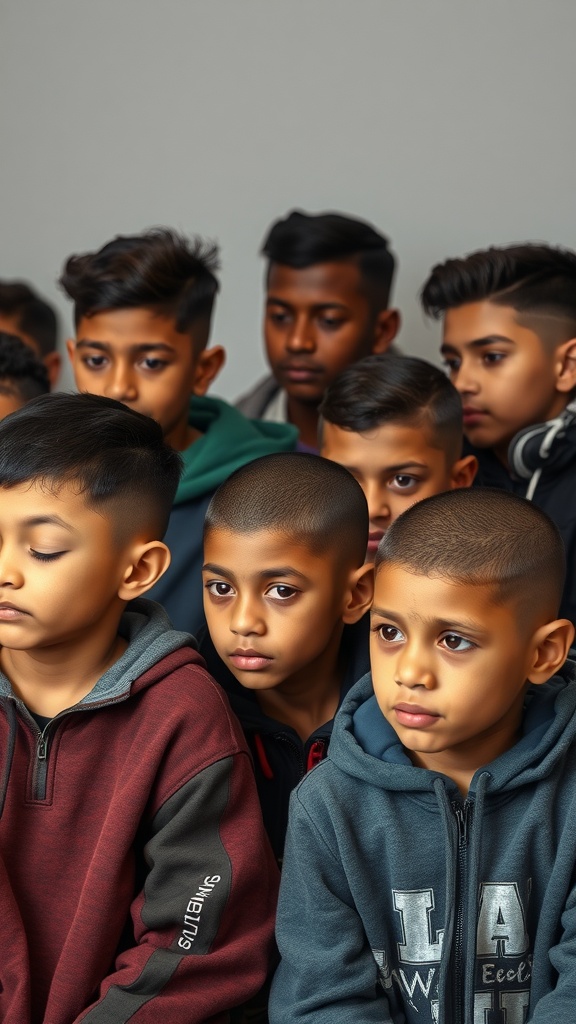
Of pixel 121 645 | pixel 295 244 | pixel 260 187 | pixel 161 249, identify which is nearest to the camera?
pixel 121 645

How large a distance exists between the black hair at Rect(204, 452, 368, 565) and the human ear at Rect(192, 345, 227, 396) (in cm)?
80

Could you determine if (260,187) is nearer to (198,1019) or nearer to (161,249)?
(161,249)

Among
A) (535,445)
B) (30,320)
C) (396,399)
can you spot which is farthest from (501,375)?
(30,320)

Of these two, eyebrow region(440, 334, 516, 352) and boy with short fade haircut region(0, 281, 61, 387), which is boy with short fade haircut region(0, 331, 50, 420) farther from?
eyebrow region(440, 334, 516, 352)

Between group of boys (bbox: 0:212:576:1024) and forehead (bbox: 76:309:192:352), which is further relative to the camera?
forehead (bbox: 76:309:192:352)

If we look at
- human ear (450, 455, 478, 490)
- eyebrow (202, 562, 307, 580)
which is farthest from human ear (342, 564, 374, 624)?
human ear (450, 455, 478, 490)

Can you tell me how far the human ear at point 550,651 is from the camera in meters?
1.42

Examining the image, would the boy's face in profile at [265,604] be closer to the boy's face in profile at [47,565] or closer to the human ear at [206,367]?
the boy's face in profile at [47,565]

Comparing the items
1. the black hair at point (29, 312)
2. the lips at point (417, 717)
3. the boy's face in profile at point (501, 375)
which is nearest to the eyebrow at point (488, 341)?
the boy's face in profile at point (501, 375)

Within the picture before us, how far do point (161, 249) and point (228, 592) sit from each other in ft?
3.30

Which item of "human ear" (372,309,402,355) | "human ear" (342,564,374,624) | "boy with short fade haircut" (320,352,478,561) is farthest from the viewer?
"human ear" (372,309,402,355)

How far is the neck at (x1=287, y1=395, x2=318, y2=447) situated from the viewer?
9.57ft

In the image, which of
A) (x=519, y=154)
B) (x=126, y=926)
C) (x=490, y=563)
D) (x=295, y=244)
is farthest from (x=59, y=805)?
(x=519, y=154)

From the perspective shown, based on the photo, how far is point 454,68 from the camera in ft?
9.89
